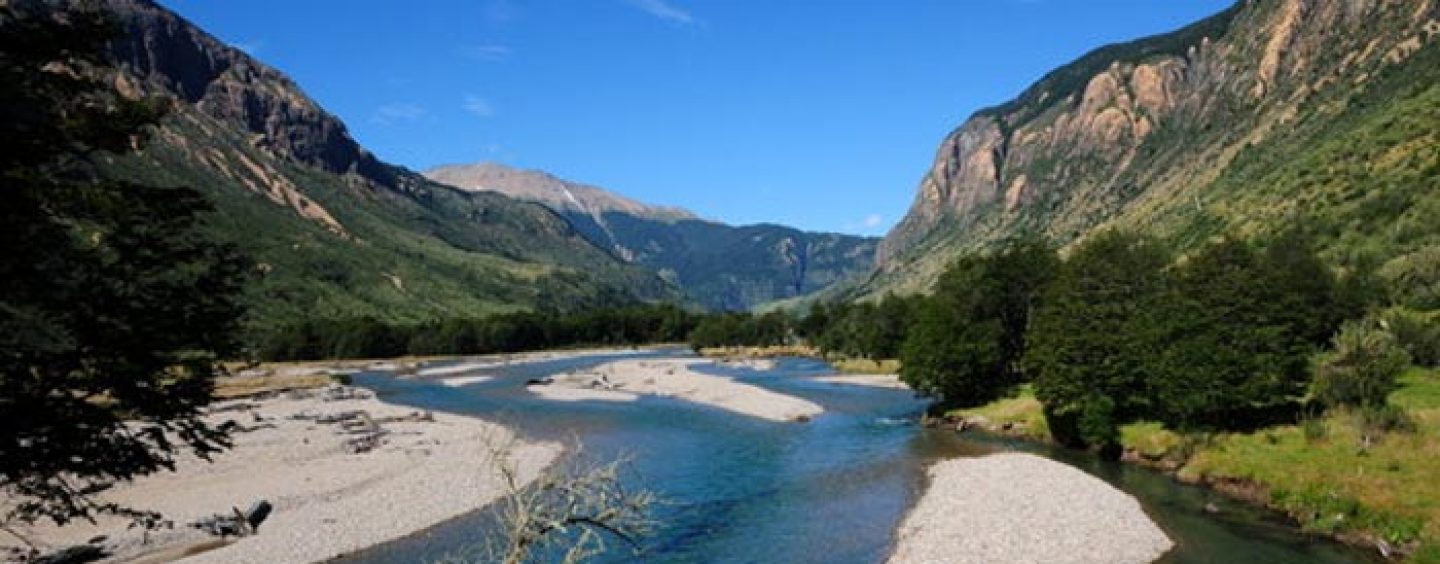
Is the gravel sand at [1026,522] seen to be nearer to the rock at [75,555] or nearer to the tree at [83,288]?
the tree at [83,288]

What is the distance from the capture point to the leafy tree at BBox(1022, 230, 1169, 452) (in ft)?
195

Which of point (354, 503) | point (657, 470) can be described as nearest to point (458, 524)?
point (354, 503)

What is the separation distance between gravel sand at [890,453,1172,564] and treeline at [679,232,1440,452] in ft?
32.4

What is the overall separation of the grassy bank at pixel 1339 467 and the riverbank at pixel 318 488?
1305 inches

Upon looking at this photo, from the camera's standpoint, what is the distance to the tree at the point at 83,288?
14.6m

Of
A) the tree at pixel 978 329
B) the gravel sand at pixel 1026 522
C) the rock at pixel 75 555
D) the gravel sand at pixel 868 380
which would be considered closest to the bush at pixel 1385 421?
the gravel sand at pixel 1026 522

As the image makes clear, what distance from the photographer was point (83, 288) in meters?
15.6

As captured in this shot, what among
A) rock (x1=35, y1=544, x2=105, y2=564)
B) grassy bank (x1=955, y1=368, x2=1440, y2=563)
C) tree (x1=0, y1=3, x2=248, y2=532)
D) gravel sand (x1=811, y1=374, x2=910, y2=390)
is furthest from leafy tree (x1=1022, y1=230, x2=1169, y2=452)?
tree (x1=0, y1=3, x2=248, y2=532)

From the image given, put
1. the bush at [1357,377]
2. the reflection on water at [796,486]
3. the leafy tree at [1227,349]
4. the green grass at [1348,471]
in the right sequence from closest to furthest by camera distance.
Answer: the green grass at [1348,471] < the reflection on water at [796,486] < the bush at [1357,377] < the leafy tree at [1227,349]

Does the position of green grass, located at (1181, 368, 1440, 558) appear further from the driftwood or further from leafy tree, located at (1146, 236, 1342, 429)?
the driftwood

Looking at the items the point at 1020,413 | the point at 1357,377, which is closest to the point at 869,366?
the point at 1020,413

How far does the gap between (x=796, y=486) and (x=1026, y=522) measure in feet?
45.7

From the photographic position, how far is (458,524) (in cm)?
4306

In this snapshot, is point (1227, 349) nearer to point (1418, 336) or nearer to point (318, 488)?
point (1418, 336)
